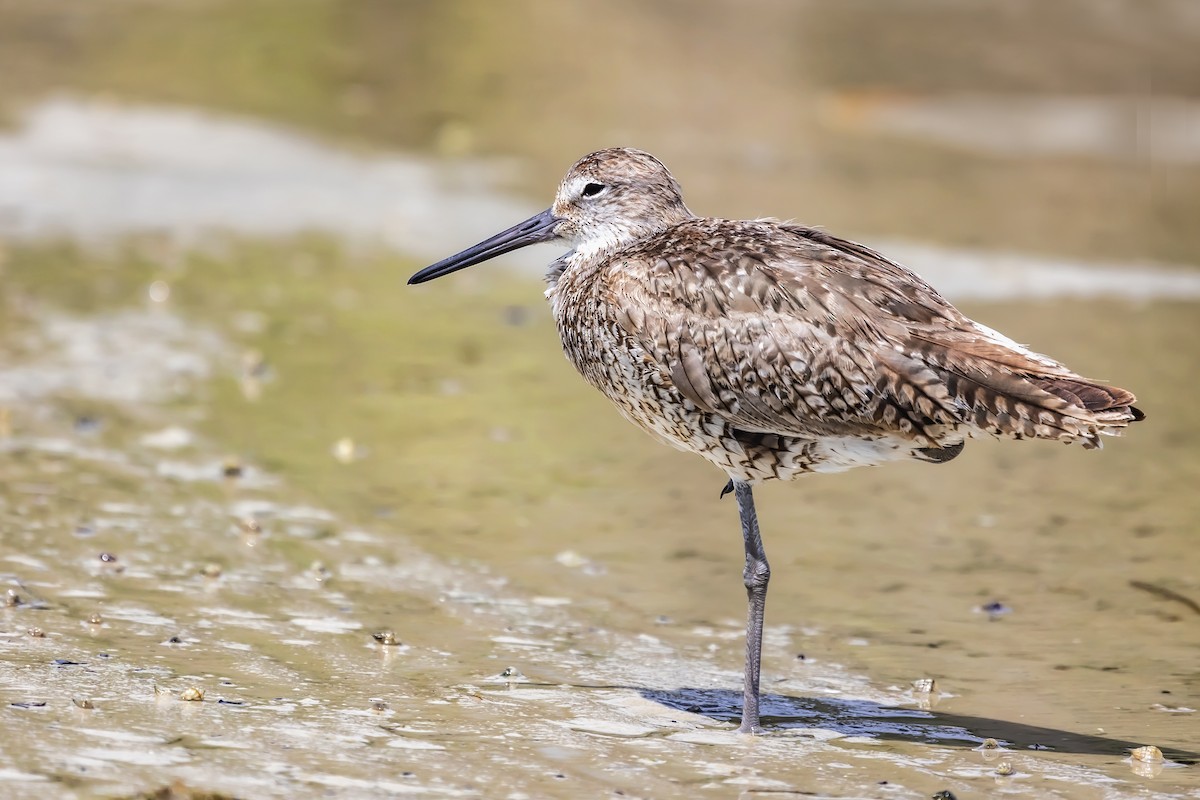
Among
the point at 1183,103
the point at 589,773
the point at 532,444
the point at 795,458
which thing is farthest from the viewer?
the point at 1183,103

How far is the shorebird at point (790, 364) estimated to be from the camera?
17.9ft

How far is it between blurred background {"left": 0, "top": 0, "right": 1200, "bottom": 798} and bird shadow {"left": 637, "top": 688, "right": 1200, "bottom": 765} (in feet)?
0.07

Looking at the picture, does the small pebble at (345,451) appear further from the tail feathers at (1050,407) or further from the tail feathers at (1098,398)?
the tail feathers at (1098,398)

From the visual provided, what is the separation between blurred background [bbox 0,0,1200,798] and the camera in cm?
559

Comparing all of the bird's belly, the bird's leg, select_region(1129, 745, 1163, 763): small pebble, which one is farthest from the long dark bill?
select_region(1129, 745, 1163, 763): small pebble

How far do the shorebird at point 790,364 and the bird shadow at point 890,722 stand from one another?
295mm

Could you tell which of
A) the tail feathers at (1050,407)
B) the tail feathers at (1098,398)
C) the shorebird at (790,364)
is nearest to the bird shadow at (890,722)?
the shorebird at (790,364)

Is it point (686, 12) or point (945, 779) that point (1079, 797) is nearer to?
point (945, 779)

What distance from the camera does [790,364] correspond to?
18.6ft

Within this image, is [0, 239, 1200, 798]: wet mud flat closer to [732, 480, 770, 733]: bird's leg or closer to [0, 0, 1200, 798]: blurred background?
[0, 0, 1200, 798]: blurred background

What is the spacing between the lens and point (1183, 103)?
58.3 ft

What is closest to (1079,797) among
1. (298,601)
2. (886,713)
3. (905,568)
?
(886,713)

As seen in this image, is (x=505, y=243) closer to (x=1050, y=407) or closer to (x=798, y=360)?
(x=798, y=360)

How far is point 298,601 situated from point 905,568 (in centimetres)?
274
